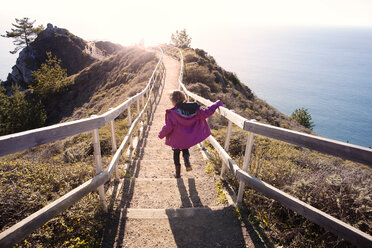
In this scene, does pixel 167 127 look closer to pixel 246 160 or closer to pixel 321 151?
pixel 246 160

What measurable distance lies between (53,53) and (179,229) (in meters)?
65.3

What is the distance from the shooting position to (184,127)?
13.0 feet

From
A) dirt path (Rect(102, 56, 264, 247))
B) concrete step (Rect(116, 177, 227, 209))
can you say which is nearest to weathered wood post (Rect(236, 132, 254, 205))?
dirt path (Rect(102, 56, 264, 247))

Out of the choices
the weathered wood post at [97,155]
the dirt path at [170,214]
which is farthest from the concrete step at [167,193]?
the weathered wood post at [97,155]

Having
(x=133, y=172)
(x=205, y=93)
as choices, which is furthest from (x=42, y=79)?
(x=133, y=172)

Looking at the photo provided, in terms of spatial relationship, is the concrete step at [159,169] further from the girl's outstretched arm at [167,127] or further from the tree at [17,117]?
the tree at [17,117]

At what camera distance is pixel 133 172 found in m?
4.92

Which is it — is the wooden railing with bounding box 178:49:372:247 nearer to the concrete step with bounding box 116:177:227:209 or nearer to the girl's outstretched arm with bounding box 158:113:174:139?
the concrete step with bounding box 116:177:227:209

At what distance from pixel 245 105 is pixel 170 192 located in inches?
596

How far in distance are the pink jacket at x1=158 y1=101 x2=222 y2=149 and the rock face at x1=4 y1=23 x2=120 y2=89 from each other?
5685 centimetres

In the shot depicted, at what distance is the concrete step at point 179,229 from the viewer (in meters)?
2.86

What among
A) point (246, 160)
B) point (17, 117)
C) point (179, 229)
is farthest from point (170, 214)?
point (17, 117)

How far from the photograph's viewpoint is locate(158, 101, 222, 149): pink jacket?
3881 mm

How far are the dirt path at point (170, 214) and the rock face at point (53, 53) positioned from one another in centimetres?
5656
